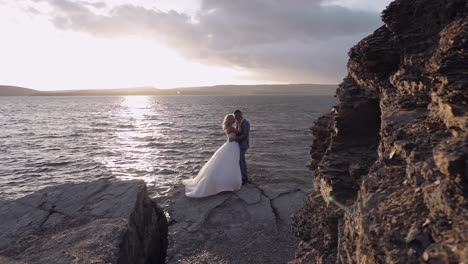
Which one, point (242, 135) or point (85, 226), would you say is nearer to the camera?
point (85, 226)

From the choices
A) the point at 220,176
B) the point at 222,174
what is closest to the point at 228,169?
the point at 222,174

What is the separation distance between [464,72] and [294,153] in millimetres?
19707

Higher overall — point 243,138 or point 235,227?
point 243,138

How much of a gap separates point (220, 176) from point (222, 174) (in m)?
0.11

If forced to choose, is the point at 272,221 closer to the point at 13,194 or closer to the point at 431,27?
the point at 431,27

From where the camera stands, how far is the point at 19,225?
283 inches

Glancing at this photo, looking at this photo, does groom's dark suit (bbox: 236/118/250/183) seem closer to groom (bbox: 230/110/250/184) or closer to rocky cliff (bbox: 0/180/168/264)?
groom (bbox: 230/110/250/184)

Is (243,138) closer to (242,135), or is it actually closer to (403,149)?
(242,135)

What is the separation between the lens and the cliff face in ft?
9.04

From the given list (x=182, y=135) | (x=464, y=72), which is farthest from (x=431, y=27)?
(x=182, y=135)

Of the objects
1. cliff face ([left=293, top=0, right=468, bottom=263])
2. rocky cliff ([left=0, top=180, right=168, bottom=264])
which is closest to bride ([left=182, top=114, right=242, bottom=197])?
rocky cliff ([left=0, top=180, right=168, bottom=264])

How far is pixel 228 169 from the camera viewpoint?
11305 millimetres

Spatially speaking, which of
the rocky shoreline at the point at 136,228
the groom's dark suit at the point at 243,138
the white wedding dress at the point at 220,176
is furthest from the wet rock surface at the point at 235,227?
the groom's dark suit at the point at 243,138

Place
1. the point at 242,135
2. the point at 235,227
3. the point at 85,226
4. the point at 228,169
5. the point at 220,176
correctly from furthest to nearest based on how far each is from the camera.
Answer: the point at 242,135, the point at 228,169, the point at 220,176, the point at 235,227, the point at 85,226
